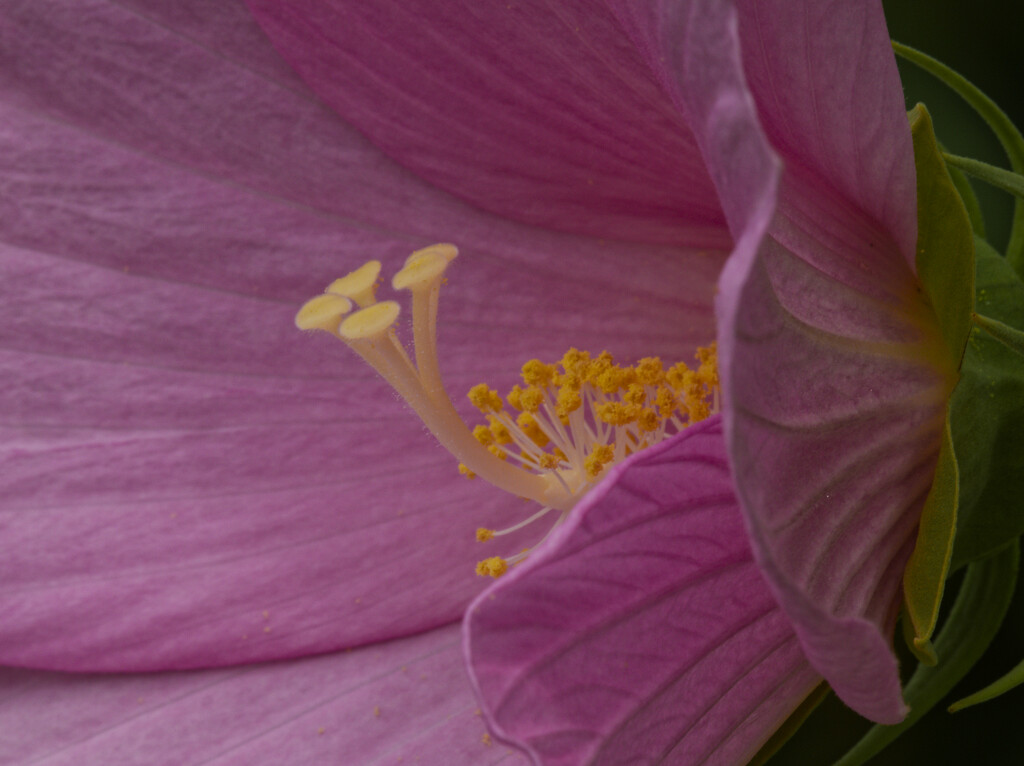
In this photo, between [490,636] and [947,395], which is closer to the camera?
[490,636]

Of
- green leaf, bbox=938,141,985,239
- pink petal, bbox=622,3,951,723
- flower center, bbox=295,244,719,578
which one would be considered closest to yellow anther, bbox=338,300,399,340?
flower center, bbox=295,244,719,578

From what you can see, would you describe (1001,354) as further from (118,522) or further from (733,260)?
(118,522)

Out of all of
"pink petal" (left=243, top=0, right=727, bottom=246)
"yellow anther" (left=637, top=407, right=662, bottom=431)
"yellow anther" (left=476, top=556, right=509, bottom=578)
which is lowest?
"yellow anther" (left=476, top=556, right=509, bottom=578)

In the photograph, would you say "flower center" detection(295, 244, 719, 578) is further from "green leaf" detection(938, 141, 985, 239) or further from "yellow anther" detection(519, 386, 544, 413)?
"green leaf" detection(938, 141, 985, 239)

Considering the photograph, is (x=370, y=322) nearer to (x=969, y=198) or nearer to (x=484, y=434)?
(x=484, y=434)

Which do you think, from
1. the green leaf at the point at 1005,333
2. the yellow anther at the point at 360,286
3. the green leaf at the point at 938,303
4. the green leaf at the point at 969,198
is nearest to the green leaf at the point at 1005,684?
the green leaf at the point at 938,303

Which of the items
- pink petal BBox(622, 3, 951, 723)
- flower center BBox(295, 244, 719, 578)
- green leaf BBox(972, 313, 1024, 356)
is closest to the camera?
pink petal BBox(622, 3, 951, 723)

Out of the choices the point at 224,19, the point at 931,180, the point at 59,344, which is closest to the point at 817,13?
the point at 931,180

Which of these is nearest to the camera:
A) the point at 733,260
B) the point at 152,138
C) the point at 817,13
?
the point at 733,260
